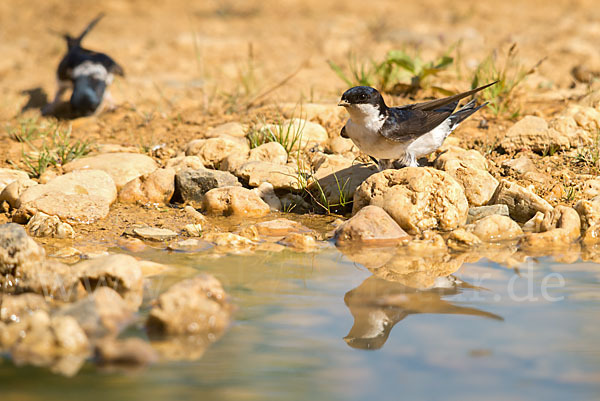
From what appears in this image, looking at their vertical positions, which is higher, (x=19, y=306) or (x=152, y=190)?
(x=152, y=190)

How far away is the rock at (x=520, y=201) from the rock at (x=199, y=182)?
1951 millimetres

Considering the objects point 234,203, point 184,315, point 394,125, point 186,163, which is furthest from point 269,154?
point 184,315

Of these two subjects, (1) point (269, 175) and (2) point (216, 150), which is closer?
(1) point (269, 175)

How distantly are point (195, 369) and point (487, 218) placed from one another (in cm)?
251

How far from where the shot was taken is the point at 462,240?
169 inches

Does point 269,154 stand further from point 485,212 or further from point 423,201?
point 485,212

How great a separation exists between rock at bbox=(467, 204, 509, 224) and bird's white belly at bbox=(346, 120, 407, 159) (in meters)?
0.67

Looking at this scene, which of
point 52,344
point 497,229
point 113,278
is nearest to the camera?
point 52,344

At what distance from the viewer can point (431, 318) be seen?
3115 millimetres

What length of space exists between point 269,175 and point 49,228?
5.32 feet

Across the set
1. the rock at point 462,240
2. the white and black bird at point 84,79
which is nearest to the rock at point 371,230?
the rock at point 462,240

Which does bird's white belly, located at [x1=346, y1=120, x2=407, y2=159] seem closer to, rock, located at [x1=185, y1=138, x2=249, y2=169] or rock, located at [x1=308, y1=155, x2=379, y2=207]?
rock, located at [x1=308, y1=155, x2=379, y2=207]

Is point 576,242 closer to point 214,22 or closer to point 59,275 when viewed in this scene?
point 59,275

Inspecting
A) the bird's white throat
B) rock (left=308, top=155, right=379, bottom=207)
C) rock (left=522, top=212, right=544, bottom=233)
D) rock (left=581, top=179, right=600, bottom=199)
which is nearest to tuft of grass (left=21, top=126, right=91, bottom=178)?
rock (left=308, top=155, right=379, bottom=207)
